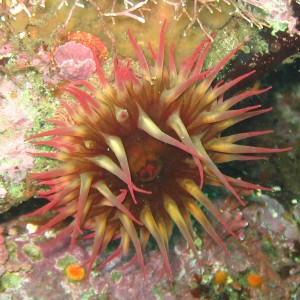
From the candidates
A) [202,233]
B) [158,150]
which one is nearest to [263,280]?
[202,233]

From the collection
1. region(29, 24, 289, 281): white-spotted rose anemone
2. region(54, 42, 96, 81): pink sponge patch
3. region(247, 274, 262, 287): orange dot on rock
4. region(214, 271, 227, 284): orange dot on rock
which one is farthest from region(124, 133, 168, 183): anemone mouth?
region(247, 274, 262, 287): orange dot on rock

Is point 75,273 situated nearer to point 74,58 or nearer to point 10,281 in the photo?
point 10,281

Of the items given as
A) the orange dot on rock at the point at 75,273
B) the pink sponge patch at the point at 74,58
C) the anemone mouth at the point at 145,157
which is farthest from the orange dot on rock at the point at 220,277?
the pink sponge patch at the point at 74,58

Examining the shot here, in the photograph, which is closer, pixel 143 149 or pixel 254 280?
pixel 143 149

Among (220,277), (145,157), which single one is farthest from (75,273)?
(220,277)

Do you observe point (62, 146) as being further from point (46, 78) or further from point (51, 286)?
point (51, 286)
